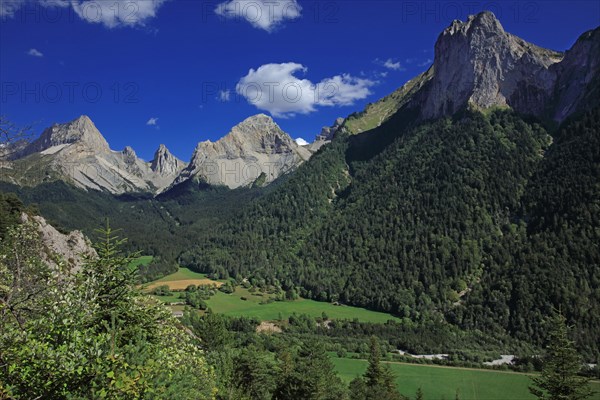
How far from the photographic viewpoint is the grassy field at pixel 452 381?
99.6m

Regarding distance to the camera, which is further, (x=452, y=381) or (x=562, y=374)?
(x=452, y=381)

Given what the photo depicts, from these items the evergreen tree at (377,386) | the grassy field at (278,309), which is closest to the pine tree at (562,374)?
the evergreen tree at (377,386)

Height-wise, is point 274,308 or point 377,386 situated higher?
point 274,308

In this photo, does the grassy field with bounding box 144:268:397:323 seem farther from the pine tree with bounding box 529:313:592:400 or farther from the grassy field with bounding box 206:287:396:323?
the pine tree with bounding box 529:313:592:400

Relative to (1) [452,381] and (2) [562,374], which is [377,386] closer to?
(2) [562,374]

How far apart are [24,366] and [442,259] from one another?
202 m

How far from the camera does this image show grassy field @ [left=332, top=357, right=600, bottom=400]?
99625mm

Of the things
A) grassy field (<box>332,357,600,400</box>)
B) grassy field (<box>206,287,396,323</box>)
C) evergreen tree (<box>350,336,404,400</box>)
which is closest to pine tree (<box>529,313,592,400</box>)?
evergreen tree (<box>350,336,404,400</box>)

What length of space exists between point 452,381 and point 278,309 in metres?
80.5

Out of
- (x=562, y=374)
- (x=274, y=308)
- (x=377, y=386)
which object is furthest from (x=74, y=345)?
(x=274, y=308)

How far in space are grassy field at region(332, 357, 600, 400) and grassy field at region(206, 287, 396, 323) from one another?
44.7m

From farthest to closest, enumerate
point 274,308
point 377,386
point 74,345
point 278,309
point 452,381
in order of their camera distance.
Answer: point 274,308 → point 278,309 → point 452,381 → point 377,386 → point 74,345

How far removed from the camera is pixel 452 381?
108812 millimetres

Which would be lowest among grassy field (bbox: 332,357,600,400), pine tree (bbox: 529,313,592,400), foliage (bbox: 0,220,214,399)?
grassy field (bbox: 332,357,600,400)
